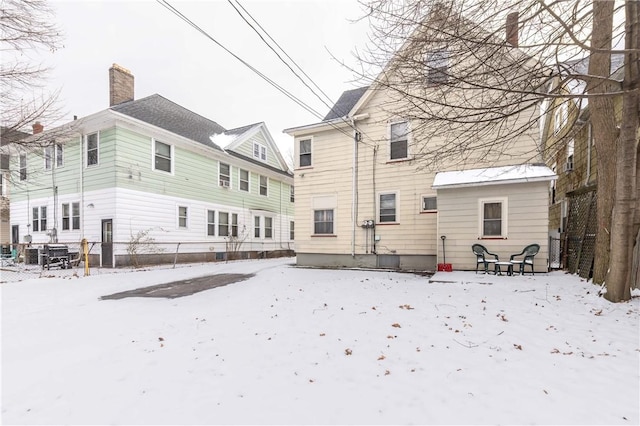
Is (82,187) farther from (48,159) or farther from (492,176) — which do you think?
(492,176)

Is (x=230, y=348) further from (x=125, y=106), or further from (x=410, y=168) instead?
(x=125, y=106)

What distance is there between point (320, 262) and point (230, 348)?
9.25m

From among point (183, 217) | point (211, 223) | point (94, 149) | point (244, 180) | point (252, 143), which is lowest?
point (211, 223)

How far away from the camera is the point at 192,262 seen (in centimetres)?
1557

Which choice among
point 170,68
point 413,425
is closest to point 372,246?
point 413,425

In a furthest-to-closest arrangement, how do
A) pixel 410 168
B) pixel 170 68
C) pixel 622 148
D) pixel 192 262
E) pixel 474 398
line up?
pixel 170 68, pixel 192 262, pixel 410 168, pixel 622 148, pixel 474 398

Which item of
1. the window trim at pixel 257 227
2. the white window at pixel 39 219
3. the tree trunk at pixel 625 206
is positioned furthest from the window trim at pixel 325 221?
the white window at pixel 39 219

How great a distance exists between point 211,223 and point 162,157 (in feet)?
14.5

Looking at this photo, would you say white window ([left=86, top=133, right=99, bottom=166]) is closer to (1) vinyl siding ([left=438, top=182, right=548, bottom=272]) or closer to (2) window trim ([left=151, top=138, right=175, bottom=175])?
(2) window trim ([left=151, top=138, right=175, bottom=175])

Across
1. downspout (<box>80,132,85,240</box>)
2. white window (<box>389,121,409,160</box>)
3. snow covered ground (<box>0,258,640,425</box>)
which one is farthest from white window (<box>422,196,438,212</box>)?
downspout (<box>80,132,85,240</box>)

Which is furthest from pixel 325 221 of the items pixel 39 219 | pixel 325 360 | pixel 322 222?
pixel 39 219

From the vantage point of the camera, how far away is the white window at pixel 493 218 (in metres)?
9.59

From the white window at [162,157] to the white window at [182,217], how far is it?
6.59 ft

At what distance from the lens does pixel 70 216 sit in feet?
46.5
